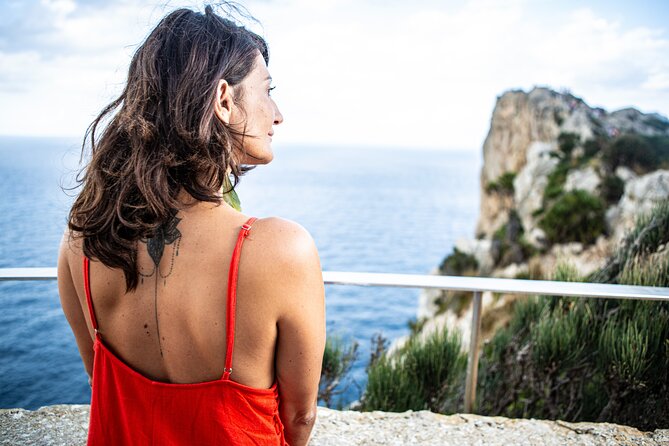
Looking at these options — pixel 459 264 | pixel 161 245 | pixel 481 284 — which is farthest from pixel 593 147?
pixel 161 245

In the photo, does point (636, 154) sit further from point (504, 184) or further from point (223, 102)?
point (223, 102)

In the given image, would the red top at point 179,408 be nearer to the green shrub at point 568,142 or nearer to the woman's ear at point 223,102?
the woman's ear at point 223,102

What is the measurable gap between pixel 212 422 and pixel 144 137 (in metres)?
0.45

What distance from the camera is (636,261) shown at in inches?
119

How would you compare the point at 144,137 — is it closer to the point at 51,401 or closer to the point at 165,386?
the point at 165,386

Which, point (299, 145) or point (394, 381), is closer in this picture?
point (394, 381)

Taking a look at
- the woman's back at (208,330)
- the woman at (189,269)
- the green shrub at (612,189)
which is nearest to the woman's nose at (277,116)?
the woman at (189,269)

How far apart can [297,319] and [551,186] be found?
18533 mm

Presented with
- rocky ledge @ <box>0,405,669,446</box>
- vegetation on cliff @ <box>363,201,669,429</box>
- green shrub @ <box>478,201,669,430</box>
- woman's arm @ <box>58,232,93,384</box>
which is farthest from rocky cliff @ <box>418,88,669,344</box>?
woman's arm @ <box>58,232,93,384</box>

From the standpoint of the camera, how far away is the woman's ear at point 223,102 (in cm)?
84

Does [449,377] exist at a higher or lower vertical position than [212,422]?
lower

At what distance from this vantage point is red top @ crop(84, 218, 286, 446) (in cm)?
80

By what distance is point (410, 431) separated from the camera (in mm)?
2330

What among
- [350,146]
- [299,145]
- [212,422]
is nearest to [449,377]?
[212,422]
